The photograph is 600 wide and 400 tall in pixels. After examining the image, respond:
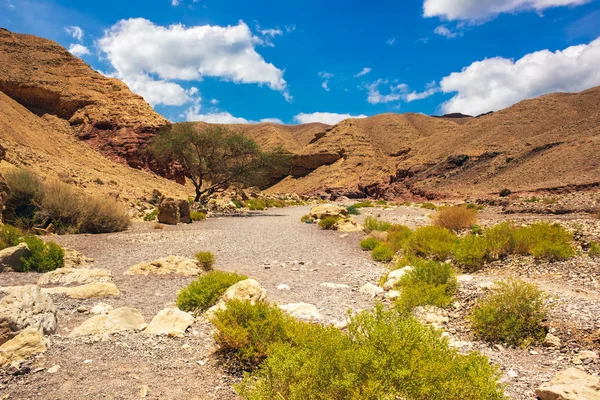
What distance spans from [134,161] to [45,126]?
8.22 metres

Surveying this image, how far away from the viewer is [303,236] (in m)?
16.2

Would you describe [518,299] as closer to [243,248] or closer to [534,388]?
[534,388]

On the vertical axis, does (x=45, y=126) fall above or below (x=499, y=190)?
above

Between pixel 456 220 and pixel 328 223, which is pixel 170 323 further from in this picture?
pixel 328 223

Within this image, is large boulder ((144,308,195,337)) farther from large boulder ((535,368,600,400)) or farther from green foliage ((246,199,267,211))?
green foliage ((246,199,267,211))

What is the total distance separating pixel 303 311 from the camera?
18.3 ft

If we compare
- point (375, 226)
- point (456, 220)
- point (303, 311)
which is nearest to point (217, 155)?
point (375, 226)

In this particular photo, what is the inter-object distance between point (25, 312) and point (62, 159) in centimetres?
2709

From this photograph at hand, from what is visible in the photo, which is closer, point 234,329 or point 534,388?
point 534,388

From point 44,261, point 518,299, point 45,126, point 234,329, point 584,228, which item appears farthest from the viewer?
point 45,126

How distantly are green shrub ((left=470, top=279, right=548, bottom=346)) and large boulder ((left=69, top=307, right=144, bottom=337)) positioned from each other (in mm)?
4606

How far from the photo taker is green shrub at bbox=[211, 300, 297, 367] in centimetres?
395

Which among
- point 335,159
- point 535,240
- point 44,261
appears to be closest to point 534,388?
point 535,240

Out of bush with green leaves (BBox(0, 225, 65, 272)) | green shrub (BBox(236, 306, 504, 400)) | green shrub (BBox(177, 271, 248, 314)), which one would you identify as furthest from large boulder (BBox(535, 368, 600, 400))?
bush with green leaves (BBox(0, 225, 65, 272))
